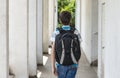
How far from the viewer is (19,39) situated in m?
7.00

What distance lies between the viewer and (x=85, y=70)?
31.7 feet

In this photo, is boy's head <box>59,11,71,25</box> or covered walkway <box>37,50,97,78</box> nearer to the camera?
boy's head <box>59,11,71,25</box>

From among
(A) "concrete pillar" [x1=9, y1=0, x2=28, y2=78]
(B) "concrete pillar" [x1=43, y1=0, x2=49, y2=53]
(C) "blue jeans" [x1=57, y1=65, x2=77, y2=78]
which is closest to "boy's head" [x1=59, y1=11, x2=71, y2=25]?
(C) "blue jeans" [x1=57, y1=65, x2=77, y2=78]

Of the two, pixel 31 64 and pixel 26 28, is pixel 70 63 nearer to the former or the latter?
pixel 26 28

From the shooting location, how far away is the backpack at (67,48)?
162 inches

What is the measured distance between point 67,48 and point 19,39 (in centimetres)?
305

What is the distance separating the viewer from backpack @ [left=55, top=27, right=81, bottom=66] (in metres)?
4.12

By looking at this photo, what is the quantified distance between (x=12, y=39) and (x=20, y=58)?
1.55ft

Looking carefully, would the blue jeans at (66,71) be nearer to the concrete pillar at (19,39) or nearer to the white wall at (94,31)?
the concrete pillar at (19,39)
